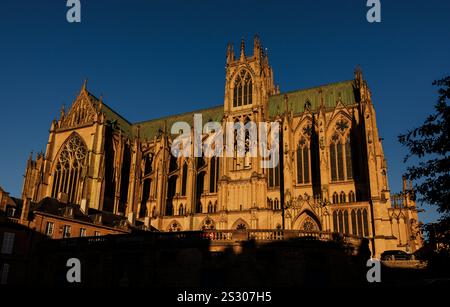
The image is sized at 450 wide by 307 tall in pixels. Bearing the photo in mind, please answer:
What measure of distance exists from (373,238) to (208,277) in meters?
25.0

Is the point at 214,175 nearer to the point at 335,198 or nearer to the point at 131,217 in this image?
the point at 131,217

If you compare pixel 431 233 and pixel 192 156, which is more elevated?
pixel 192 156

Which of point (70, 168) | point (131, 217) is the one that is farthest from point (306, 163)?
point (70, 168)

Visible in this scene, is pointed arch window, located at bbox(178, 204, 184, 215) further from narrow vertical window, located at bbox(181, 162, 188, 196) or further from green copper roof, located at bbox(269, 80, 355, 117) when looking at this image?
green copper roof, located at bbox(269, 80, 355, 117)

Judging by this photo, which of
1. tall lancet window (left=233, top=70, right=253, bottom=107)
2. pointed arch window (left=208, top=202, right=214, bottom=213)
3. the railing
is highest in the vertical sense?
tall lancet window (left=233, top=70, right=253, bottom=107)

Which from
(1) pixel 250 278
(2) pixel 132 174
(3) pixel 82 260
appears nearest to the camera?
(1) pixel 250 278

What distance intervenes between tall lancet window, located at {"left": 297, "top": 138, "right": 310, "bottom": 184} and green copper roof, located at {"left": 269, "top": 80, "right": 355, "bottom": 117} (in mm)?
6185

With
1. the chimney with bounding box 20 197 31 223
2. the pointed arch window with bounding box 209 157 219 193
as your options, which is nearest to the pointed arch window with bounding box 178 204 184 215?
the pointed arch window with bounding box 209 157 219 193

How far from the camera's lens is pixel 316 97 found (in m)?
60.1

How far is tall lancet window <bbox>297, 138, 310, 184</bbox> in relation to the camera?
171 feet

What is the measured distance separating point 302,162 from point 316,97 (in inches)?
485
